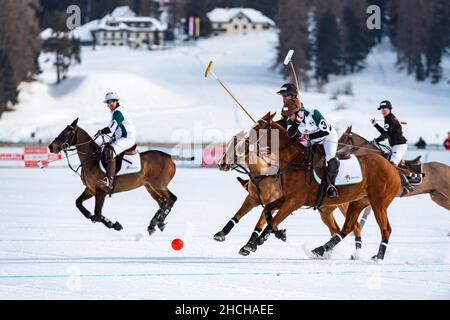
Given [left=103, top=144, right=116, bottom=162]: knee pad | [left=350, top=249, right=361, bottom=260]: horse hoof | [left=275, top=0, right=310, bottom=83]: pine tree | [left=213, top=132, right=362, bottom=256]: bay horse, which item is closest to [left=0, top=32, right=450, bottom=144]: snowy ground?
[left=275, top=0, right=310, bottom=83]: pine tree

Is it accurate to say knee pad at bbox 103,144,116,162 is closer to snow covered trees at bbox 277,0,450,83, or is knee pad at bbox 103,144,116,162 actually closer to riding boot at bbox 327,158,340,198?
riding boot at bbox 327,158,340,198

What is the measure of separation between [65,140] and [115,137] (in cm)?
84

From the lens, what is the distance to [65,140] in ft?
48.9

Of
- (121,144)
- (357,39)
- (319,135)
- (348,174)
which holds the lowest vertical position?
(357,39)

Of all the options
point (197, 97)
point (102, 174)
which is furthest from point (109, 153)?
point (197, 97)

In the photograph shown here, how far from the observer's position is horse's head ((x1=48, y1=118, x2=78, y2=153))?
14.8 metres

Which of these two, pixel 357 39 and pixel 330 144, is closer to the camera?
pixel 330 144

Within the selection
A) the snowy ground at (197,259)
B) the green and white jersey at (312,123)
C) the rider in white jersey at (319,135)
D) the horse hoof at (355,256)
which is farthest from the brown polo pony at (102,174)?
the horse hoof at (355,256)

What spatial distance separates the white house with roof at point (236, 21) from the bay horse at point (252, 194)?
109m

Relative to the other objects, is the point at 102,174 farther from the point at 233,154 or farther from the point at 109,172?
the point at 233,154

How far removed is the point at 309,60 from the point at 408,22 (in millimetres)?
10368
